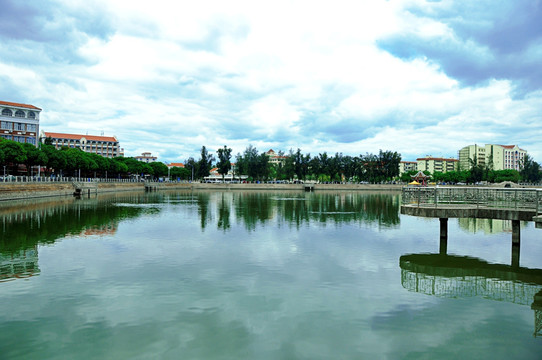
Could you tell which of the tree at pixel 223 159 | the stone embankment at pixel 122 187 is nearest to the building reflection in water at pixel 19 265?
the stone embankment at pixel 122 187

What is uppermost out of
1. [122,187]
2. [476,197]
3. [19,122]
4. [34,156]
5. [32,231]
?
[19,122]

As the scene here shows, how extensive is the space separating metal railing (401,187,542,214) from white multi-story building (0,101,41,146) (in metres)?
100

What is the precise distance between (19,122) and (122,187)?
30.7 m

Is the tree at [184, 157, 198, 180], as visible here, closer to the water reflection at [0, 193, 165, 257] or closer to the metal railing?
the water reflection at [0, 193, 165, 257]

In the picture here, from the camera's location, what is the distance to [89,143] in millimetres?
170500

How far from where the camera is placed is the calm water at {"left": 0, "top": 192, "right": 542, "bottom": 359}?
9320 millimetres

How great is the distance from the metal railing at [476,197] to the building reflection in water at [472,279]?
3.36 metres

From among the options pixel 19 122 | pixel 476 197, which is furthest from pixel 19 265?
pixel 19 122

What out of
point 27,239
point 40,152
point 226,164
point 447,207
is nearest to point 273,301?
point 447,207

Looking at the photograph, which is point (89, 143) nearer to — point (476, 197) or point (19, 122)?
point (19, 122)

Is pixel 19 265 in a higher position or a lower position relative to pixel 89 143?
lower

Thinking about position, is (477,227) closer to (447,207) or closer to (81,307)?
(447,207)

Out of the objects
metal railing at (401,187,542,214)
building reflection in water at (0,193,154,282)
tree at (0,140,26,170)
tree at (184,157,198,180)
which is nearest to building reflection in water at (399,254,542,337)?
metal railing at (401,187,542,214)

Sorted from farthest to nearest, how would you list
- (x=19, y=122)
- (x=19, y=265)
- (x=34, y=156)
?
(x=19, y=122) → (x=34, y=156) → (x=19, y=265)
